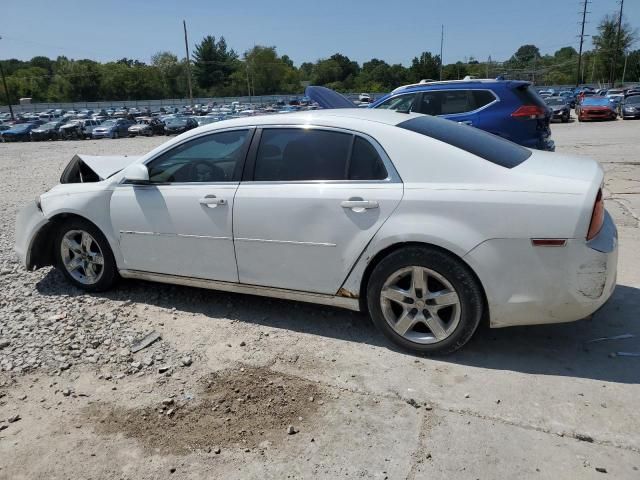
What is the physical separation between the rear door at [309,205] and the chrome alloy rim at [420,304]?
333mm

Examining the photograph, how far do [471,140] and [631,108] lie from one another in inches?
1185

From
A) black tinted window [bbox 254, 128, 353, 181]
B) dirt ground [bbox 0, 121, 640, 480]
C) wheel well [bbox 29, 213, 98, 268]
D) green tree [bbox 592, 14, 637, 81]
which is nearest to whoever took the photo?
dirt ground [bbox 0, 121, 640, 480]

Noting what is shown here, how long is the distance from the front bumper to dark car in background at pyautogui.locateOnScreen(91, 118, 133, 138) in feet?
118

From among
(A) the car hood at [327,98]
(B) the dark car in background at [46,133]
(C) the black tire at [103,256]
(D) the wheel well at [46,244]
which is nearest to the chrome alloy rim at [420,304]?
(C) the black tire at [103,256]

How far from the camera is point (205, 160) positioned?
4242 millimetres

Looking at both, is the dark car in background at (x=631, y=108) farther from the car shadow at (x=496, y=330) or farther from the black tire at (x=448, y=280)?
the black tire at (x=448, y=280)

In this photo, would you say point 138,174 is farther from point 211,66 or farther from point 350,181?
point 211,66

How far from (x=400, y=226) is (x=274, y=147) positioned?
118 cm

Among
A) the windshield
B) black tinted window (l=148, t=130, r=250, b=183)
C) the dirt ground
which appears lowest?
the dirt ground

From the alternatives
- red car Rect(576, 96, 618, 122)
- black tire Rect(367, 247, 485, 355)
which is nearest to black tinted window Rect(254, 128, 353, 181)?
black tire Rect(367, 247, 485, 355)

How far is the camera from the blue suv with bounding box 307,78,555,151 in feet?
26.9

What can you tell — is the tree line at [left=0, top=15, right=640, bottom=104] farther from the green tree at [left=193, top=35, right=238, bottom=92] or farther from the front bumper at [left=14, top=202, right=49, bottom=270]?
the front bumper at [left=14, top=202, right=49, bottom=270]

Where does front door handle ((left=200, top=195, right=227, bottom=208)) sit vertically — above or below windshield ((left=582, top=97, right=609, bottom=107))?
above

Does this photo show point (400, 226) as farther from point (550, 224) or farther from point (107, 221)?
point (107, 221)
